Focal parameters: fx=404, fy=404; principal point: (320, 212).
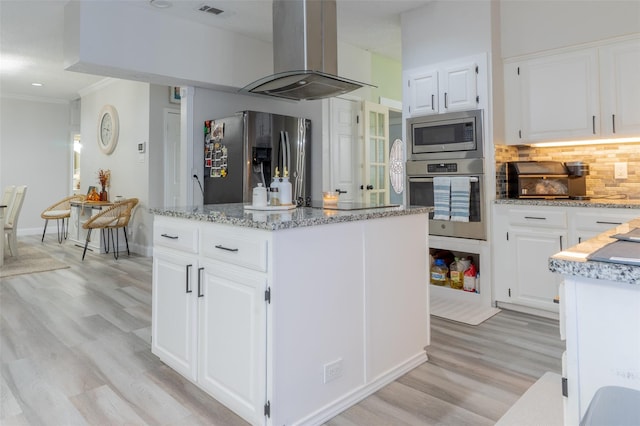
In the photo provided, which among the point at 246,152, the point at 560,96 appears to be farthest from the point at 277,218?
the point at 560,96

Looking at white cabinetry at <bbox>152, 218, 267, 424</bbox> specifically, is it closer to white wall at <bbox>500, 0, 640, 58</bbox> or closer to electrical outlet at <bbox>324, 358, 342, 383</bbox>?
electrical outlet at <bbox>324, 358, 342, 383</bbox>

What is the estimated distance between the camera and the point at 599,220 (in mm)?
2836

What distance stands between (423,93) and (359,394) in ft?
Result: 9.07

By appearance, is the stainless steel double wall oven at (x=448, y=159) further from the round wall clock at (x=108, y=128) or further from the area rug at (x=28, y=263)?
the round wall clock at (x=108, y=128)

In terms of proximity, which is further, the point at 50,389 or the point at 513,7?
the point at 513,7

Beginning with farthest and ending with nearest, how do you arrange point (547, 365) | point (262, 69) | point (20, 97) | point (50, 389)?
point (20, 97) → point (262, 69) → point (547, 365) → point (50, 389)

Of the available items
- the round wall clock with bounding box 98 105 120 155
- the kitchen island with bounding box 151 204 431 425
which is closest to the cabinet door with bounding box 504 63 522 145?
the kitchen island with bounding box 151 204 431 425

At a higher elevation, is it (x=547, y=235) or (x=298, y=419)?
(x=547, y=235)

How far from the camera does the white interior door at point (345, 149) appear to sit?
215 inches

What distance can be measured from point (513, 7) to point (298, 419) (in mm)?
3604

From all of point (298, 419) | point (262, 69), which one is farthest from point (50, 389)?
point (262, 69)

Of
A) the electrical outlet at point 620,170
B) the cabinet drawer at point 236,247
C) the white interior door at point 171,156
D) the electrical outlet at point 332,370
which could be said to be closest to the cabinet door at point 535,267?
the electrical outlet at point 620,170

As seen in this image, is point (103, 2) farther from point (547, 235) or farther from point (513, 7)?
point (547, 235)

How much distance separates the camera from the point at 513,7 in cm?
345
